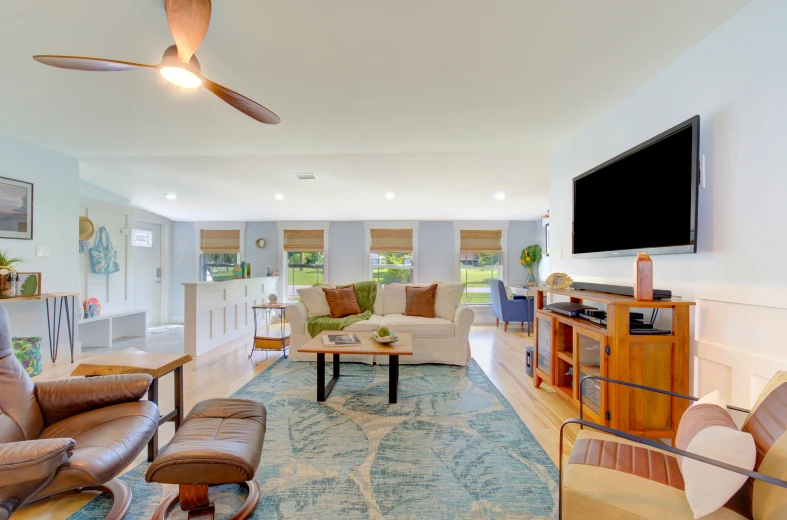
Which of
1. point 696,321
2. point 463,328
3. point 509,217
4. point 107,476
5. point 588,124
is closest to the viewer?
point 107,476

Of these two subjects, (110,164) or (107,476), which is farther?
(110,164)

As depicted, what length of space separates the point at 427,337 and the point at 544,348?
51.5 inches

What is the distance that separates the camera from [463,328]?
13.0ft

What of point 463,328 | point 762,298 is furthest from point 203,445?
point 463,328

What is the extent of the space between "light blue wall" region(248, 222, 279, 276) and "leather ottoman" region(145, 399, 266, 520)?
550 cm

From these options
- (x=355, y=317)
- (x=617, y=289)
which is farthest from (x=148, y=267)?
(x=617, y=289)

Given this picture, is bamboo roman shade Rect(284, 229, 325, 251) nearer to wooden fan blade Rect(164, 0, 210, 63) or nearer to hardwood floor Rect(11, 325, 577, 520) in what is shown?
hardwood floor Rect(11, 325, 577, 520)

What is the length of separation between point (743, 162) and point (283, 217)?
6.44 metres

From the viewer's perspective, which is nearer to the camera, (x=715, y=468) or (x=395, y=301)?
(x=715, y=468)

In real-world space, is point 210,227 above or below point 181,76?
below

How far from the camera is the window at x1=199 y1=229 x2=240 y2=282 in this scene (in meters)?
7.12

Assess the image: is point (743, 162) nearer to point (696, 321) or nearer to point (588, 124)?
point (696, 321)

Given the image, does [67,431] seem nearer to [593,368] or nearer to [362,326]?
[362,326]

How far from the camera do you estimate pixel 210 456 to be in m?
1.36
